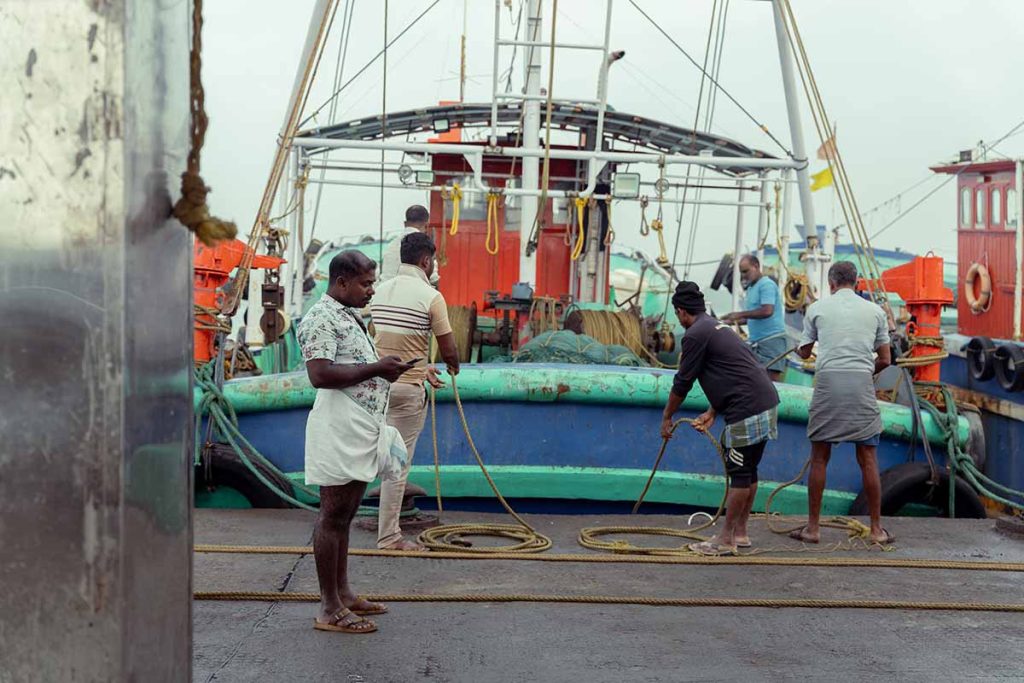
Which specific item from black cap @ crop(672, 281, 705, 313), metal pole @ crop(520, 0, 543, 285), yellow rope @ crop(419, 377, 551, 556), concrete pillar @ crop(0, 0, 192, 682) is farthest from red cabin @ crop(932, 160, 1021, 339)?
concrete pillar @ crop(0, 0, 192, 682)

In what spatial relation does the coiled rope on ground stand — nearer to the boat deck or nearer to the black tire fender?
the boat deck

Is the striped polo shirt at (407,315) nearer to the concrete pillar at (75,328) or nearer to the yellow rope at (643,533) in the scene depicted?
the yellow rope at (643,533)

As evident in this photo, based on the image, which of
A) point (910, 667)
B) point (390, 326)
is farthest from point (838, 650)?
point (390, 326)

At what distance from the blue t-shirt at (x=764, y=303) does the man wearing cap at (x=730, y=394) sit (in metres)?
2.88

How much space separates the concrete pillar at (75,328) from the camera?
1595mm

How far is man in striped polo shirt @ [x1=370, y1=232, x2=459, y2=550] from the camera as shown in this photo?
5.74 metres

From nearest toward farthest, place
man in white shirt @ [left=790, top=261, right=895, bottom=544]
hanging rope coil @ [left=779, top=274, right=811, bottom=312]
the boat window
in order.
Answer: man in white shirt @ [left=790, top=261, right=895, bottom=544]
hanging rope coil @ [left=779, top=274, right=811, bottom=312]
the boat window

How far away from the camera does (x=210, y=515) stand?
7043mm

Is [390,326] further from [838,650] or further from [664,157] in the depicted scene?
[664,157]

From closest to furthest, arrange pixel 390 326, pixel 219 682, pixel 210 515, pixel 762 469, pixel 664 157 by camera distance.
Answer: pixel 219 682, pixel 390 326, pixel 210 515, pixel 762 469, pixel 664 157

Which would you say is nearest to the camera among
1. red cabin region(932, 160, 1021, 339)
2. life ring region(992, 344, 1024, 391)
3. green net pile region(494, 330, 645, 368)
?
green net pile region(494, 330, 645, 368)

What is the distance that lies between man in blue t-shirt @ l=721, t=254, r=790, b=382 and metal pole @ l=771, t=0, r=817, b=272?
32.2 inches

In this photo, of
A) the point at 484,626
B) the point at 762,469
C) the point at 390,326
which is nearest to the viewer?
the point at 484,626

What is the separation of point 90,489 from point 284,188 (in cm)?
820
